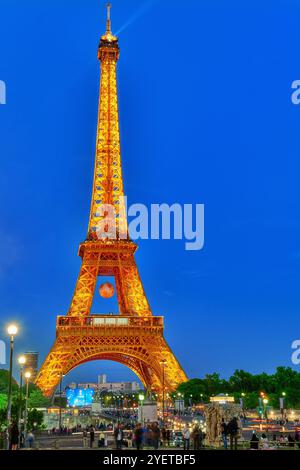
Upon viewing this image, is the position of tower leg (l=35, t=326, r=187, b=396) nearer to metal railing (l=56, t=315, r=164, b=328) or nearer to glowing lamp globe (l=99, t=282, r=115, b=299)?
metal railing (l=56, t=315, r=164, b=328)

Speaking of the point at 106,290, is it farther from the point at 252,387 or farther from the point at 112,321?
the point at 252,387

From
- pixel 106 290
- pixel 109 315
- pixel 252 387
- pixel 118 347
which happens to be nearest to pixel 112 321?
pixel 109 315

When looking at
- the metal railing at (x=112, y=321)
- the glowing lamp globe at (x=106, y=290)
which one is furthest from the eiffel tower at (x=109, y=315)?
the glowing lamp globe at (x=106, y=290)

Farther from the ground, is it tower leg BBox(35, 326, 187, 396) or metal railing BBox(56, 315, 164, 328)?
metal railing BBox(56, 315, 164, 328)

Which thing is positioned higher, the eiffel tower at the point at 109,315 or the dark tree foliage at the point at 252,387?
the eiffel tower at the point at 109,315

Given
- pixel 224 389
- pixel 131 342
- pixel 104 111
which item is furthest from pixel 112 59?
pixel 224 389

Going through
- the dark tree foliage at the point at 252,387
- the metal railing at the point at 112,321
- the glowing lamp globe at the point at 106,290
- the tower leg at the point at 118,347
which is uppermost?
the glowing lamp globe at the point at 106,290

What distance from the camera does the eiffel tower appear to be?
231 ft

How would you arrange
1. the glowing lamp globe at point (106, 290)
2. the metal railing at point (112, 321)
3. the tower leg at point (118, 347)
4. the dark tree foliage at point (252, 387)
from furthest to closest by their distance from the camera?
the glowing lamp globe at point (106, 290) < the dark tree foliage at point (252, 387) < the metal railing at point (112, 321) < the tower leg at point (118, 347)

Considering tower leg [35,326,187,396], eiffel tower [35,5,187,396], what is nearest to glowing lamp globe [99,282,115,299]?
eiffel tower [35,5,187,396]

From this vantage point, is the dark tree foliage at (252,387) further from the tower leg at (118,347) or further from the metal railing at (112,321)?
the metal railing at (112,321)

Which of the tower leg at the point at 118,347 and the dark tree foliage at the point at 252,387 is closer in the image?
the tower leg at the point at 118,347

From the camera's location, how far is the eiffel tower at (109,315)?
7044 centimetres

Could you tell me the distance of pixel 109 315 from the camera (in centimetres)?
7388
